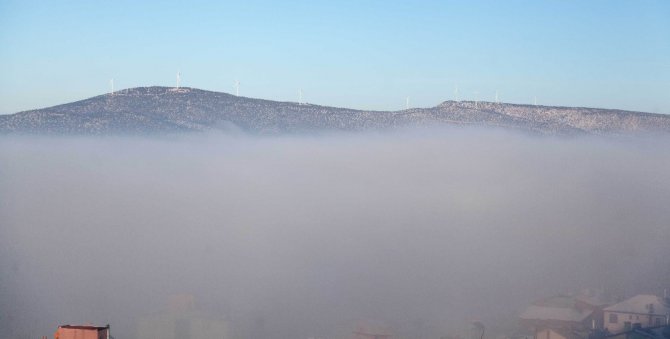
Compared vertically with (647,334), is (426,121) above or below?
above

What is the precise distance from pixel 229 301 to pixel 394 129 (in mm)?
9378

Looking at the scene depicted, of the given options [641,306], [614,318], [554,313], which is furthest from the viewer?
[554,313]

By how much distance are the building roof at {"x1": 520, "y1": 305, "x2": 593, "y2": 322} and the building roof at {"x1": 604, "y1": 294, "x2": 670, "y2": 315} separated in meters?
0.48

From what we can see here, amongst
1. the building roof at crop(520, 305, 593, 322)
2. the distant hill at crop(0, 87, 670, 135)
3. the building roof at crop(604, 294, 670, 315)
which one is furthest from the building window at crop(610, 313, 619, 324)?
the distant hill at crop(0, 87, 670, 135)

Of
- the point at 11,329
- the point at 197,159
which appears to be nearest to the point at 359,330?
the point at 11,329

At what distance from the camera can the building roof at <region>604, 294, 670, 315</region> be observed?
17250 mm

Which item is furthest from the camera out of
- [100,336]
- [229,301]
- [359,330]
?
[229,301]

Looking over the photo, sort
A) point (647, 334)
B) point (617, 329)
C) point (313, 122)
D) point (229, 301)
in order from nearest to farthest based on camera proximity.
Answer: point (647, 334) < point (617, 329) < point (229, 301) < point (313, 122)

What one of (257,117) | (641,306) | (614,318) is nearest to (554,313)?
(614,318)

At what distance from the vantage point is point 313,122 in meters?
26.6

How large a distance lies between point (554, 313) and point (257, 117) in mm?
10949

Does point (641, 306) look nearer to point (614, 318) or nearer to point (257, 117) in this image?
point (614, 318)

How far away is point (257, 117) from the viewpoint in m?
26.5

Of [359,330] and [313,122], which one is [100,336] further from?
[313,122]
